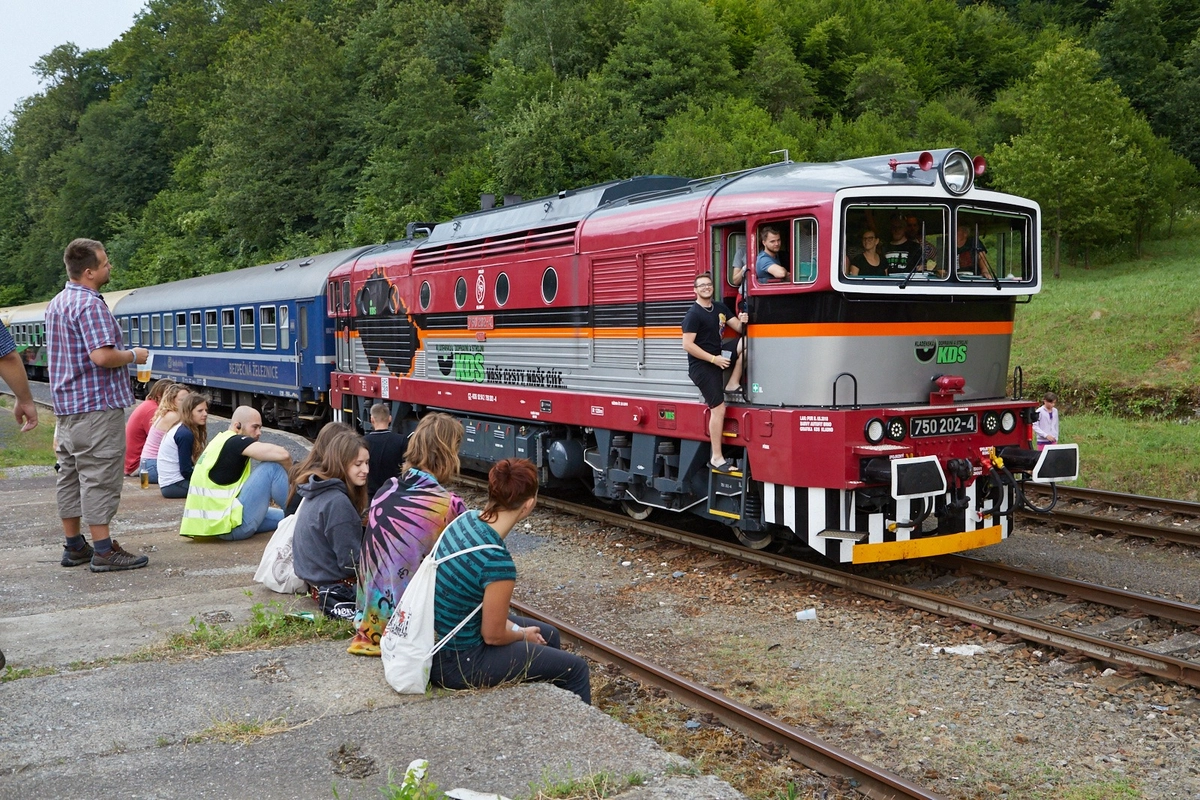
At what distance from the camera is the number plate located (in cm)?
774

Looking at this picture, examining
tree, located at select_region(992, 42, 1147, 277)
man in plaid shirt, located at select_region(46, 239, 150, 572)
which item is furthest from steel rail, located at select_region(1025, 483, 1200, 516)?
tree, located at select_region(992, 42, 1147, 277)

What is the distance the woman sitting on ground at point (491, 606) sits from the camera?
4613 mm

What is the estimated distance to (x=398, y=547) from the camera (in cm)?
527

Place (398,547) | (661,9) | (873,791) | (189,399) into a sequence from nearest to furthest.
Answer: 1. (873,791)
2. (398,547)
3. (189,399)
4. (661,9)

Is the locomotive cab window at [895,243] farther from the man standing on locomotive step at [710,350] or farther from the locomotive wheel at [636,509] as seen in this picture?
the locomotive wheel at [636,509]

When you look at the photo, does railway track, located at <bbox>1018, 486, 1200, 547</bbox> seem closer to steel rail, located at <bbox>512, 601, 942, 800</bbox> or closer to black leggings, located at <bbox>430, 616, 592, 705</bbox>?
steel rail, located at <bbox>512, 601, 942, 800</bbox>

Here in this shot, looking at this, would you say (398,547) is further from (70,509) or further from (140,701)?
(70,509)

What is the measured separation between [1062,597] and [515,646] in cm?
495

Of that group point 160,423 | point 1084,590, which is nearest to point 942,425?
point 1084,590

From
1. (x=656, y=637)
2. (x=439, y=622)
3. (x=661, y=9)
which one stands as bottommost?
(x=656, y=637)

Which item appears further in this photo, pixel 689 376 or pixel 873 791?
pixel 689 376

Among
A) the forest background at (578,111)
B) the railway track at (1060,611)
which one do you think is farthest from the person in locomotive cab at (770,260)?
the forest background at (578,111)

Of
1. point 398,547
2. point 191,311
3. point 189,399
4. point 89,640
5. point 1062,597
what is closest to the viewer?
point 398,547

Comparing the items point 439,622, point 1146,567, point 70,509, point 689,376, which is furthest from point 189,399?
point 1146,567
